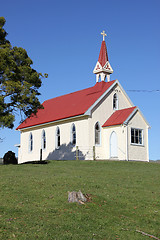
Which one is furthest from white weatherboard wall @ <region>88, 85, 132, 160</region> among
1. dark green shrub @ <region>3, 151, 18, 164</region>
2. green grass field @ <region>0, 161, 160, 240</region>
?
green grass field @ <region>0, 161, 160, 240</region>

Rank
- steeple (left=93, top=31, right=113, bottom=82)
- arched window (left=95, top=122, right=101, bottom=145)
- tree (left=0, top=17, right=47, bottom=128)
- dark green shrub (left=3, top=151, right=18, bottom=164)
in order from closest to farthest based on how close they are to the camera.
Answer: tree (left=0, top=17, right=47, bottom=128), dark green shrub (left=3, top=151, right=18, bottom=164), arched window (left=95, top=122, right=101, bottom=145), steeple (left=93, top=31, right=113, bottom=82)

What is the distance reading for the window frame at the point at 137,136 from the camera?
34.9 metres

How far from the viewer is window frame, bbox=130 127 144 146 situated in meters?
34.9

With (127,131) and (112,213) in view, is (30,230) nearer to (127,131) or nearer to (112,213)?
(112,213)

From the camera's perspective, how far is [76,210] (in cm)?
1231

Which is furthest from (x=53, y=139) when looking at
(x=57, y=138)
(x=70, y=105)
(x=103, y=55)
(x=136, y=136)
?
(x=103, y=55)

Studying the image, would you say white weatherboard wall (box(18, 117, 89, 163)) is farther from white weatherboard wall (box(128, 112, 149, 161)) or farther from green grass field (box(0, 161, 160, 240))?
green grass field (box(0, 161, 160, 240))

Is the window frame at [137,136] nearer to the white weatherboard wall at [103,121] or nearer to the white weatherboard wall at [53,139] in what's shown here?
the white weatherboard wall at [103,121]

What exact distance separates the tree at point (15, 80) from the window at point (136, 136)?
10.6 meters

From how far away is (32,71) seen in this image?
3003 centimetres

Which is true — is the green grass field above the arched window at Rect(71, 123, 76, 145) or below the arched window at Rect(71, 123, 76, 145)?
below

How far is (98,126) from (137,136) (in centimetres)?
428

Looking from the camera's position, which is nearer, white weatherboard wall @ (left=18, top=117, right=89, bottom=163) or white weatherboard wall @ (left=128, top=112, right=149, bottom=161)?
white weatherboard wall @ (left=128, top=112, right=149, bottom=161)

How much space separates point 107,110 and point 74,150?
222 inches
